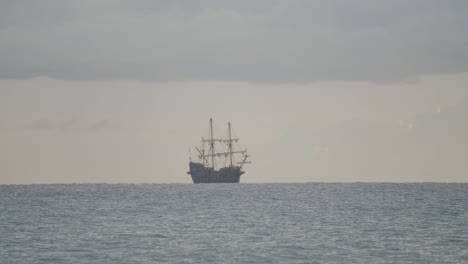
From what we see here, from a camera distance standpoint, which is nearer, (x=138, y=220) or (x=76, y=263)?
(x=76, y=263)

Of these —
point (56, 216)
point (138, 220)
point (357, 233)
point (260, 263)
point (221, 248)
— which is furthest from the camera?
point (56, 216)

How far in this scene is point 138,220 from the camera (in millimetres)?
89688

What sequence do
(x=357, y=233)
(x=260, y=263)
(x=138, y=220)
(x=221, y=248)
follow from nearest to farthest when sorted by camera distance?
1. (x=260, y=263)
2. (x=221, y=248)
3. (x=357, y=233)
4. (x=138, y=220)

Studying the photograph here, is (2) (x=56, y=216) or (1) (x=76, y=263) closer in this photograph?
(1) (x=76, y=263)

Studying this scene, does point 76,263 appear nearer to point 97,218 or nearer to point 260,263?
point 260,263

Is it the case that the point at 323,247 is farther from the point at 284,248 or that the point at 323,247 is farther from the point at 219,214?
the point at 219,214

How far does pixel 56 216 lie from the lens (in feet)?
321

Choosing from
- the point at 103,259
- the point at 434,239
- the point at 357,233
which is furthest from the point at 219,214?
the point at 103,259

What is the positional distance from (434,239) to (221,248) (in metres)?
17.7

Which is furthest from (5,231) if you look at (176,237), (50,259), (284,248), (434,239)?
(434,239)

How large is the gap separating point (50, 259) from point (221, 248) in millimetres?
12068

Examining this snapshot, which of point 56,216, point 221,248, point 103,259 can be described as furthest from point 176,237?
point 56,216

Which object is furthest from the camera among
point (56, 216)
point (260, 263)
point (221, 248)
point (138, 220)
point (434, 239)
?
point (56, 216)

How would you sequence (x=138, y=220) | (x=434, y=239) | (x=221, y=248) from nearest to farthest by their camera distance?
(x=221, y=248), (x=434, y=239), (x=138, y=220)
